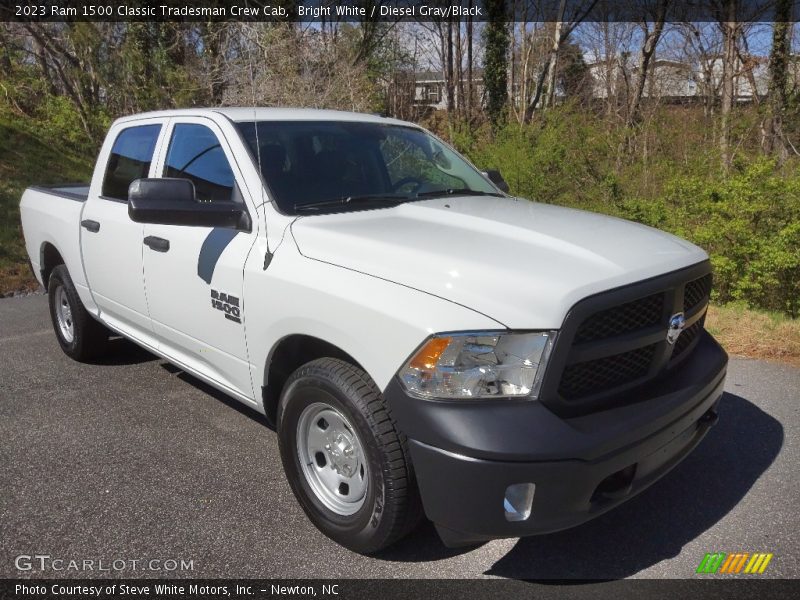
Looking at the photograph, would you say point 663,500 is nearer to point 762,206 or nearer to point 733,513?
point 733,513

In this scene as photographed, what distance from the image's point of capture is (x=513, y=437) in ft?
7.23

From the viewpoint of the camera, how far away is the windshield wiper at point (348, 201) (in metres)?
3.23

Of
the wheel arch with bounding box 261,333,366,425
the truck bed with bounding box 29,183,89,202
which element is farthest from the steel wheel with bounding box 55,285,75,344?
the wheel arch with bounding box 261,333,366,425

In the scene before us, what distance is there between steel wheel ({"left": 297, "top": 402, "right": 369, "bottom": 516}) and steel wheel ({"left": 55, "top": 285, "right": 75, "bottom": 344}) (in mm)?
3344

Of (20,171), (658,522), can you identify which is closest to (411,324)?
(658,522)

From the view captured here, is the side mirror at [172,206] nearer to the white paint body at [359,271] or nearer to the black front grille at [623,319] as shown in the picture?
the white paint body at [359,271]

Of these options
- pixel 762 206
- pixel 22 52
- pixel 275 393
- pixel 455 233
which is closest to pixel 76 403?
pixel 275 393

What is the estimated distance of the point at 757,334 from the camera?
214 inches

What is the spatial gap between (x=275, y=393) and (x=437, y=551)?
1.08 meters

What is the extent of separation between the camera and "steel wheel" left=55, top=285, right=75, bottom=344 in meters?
5.46

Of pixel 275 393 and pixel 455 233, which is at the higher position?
pixel 455 233

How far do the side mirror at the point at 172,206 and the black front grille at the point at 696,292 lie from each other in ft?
6.98

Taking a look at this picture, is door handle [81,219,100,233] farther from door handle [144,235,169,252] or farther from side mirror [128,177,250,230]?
side mirror [128,177,250,230]

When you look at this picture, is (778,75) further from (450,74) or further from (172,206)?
(172,206)
